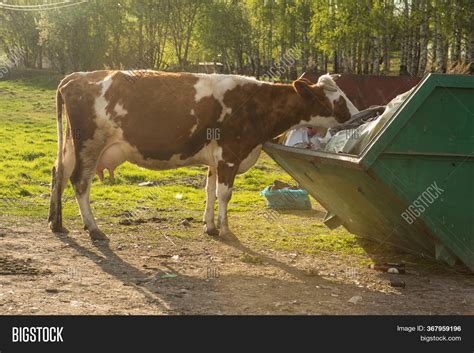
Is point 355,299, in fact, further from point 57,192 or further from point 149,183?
point 149,183

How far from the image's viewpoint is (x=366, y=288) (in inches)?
280

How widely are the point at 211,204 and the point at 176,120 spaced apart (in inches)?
53.5

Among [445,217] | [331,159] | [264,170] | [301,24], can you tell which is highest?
[301,24]

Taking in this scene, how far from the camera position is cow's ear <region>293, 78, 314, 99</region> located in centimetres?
959

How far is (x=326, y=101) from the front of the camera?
31.6 ft

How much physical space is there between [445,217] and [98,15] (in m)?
53.4

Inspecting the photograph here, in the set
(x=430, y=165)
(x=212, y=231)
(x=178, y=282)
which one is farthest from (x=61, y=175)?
(x=430, y=165)

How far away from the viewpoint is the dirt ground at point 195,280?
20.4ft

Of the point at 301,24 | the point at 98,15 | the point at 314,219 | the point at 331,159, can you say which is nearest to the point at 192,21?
the point at 98,15

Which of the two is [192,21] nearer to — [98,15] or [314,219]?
[98,15]

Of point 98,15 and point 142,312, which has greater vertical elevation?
point 98,15

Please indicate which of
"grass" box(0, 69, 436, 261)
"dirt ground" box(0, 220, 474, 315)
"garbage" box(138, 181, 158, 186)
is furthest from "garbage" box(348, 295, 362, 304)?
"garbage" box(138, 181, 158, 186)

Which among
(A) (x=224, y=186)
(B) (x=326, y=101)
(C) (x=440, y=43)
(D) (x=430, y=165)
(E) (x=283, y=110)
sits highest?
(C) (x=440, y=43)

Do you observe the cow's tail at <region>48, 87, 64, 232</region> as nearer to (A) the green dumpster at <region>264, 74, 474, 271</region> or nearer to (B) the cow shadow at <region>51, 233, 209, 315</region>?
(B) the cow shadow at <region>51, 233, 209, 315</region>
